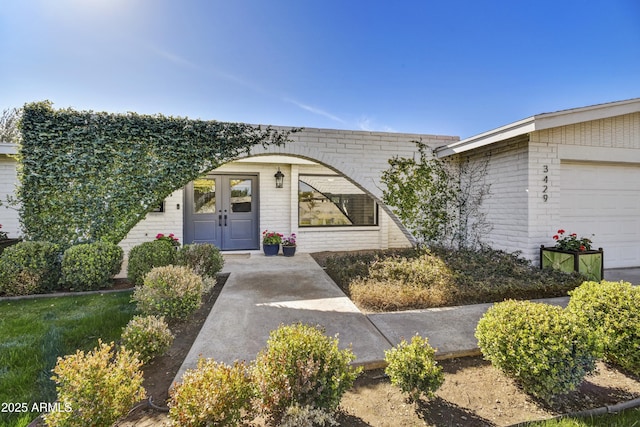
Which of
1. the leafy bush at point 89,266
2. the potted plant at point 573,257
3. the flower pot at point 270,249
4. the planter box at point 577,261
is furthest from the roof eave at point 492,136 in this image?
the leafy bush at point 89,266

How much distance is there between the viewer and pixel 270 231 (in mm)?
8148

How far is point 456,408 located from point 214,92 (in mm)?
7261

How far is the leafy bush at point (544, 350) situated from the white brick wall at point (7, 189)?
9530mm

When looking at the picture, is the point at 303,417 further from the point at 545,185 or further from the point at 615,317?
the point at 545,185

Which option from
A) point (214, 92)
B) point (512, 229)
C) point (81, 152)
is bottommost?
point (512, 229)

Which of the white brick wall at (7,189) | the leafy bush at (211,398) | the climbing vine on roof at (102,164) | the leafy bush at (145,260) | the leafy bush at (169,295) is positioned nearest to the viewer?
the leafy bush at (211,398)

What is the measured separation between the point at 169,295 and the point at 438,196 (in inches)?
213

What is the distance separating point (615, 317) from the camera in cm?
227

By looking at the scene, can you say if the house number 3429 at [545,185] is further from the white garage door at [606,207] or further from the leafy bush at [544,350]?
the leafy bush at [544,350]

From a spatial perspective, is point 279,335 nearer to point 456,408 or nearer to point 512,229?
point 456,408

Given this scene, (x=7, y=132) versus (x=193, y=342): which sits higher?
(x=7, y=132)

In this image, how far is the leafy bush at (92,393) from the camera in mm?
1437

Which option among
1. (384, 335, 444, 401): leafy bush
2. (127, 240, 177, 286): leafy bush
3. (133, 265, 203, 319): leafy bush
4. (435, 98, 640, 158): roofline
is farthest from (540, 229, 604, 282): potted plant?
(127, 240, 177, 286): leafy bush

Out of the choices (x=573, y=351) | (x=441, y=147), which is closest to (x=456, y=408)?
(x=573, y=351)
